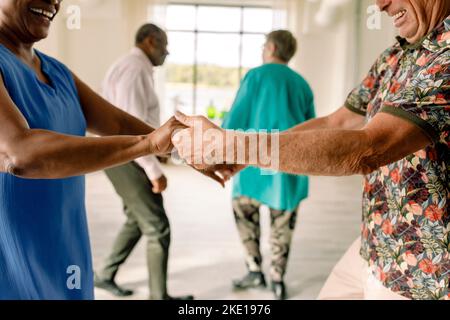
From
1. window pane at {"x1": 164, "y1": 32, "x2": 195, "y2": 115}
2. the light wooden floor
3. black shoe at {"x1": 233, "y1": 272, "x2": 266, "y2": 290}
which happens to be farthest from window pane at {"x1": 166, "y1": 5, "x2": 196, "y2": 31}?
black shoe at {"x1": 233, "y1": 272, "x2": 266, "y2": 290}

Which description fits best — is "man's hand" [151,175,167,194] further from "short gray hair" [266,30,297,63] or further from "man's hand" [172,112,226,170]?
"man's hand" [172,112,226,170]

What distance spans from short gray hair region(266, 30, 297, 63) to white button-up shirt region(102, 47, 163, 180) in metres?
0.66

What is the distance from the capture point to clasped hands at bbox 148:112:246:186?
39.6 inches

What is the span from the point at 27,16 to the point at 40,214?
1.29 ft

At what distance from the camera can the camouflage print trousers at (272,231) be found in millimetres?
2805

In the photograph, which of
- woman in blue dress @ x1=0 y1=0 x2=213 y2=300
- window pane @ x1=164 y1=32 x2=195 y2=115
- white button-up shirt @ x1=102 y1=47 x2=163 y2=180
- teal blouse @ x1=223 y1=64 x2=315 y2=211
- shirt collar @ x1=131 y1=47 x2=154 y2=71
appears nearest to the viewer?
woman in blue dress @ x1=0 y1=0 x2=213 y2=300

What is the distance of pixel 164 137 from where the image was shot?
1025mm

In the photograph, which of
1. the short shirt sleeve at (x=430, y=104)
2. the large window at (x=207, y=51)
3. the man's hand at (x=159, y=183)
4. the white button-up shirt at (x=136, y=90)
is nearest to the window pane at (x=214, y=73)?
the large window at (x=207, y=51)

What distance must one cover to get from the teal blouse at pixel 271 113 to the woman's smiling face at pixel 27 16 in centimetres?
168

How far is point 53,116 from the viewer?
1.00m

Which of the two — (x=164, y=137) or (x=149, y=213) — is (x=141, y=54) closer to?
(x=149, y=213)

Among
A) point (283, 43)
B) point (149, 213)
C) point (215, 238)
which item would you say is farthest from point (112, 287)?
point (283, 43)

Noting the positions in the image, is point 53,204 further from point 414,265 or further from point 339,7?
point 339,7
